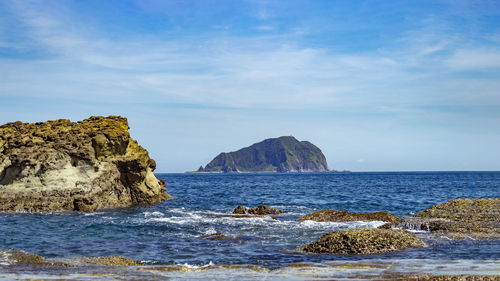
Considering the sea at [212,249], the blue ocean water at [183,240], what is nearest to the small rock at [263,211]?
the sea at [212,249]

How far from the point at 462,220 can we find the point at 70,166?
94.7ft

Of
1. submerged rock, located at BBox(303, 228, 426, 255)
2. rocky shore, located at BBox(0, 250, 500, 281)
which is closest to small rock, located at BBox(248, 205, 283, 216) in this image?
submerged rock, located at BBox(303, 228, 426, 255)

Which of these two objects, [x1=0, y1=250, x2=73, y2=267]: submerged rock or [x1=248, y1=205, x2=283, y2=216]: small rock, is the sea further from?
[x1=248, y1=205, x2=283, y2=216]: small rock

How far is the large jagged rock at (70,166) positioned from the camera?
34812 millimetres

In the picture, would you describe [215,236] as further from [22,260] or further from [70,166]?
[70,166]

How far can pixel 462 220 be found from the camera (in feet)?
81.3

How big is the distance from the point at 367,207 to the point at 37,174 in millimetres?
29821

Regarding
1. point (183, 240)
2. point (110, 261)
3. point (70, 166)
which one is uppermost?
point (70, 166)

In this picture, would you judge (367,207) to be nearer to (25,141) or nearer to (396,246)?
(396,246)

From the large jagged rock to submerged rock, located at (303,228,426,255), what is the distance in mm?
23508

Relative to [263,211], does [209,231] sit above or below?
below

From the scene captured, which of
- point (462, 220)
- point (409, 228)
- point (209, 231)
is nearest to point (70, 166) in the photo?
point (209, 231)

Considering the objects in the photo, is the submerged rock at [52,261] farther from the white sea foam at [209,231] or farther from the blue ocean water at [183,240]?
the white sea foam at [209,231]

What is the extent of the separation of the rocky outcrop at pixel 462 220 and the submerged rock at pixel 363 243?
3865 mm
